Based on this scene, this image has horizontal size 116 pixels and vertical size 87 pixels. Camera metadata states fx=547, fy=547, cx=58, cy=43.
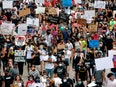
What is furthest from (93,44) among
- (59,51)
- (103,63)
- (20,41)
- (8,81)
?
(8,81)

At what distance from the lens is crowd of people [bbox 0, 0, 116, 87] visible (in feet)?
63.4

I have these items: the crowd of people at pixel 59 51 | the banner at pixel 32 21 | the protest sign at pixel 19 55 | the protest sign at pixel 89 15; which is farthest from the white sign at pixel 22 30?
the protest sign at pixel 89 15

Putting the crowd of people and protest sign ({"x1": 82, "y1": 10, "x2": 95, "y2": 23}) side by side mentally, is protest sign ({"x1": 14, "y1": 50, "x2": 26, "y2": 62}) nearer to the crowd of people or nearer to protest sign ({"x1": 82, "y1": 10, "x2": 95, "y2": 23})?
the crowd of people

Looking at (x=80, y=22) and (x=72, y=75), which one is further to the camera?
(x=80, y=22)

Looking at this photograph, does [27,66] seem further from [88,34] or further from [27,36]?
[88,34]

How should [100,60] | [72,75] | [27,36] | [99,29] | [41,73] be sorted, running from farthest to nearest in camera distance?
[99,29], [27,36], [72,75], [41,73], [100,60]

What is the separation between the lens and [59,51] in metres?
23.3

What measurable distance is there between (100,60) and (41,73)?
10.2 feet

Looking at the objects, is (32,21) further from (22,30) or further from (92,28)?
(92,28)

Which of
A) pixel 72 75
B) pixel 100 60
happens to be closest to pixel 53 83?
pixel 100 60

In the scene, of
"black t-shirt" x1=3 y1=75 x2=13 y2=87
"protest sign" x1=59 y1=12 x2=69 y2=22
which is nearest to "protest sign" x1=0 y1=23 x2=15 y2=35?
"protest sign" x1=59 y1=12 x2=69 y2=22

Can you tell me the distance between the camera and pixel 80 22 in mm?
27594

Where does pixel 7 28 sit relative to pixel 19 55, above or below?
above

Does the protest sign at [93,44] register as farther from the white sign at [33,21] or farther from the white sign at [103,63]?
the white sign at [103,63]
